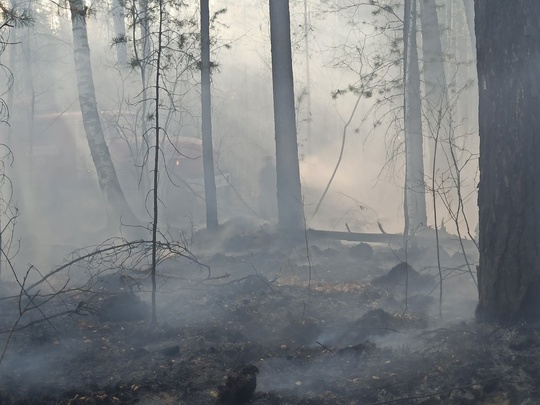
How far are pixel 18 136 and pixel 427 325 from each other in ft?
47.5

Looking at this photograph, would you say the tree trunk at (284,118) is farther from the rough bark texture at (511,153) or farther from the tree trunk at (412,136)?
the rough bark texture at (511,153)

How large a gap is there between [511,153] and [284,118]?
23.1 feet

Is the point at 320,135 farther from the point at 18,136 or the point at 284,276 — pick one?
the point at 284,276

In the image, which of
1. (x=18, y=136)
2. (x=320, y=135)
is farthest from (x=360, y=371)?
(x=320, y=135)

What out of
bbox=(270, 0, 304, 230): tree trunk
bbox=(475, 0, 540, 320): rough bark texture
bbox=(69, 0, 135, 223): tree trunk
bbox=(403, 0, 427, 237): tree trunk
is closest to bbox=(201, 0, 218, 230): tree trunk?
bbox=(270, 0, 304, 230): tree trunk

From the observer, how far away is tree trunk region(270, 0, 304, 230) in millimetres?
11898

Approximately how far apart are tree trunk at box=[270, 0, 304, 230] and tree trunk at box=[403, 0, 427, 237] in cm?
232

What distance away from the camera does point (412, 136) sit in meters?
12.1

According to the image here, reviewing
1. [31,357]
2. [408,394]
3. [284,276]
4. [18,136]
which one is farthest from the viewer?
[18,136]

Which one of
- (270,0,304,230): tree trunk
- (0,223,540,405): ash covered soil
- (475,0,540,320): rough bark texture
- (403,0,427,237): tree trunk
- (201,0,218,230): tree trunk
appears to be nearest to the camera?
(0,223,540,405): ash covered soil

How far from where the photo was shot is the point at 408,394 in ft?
15.0

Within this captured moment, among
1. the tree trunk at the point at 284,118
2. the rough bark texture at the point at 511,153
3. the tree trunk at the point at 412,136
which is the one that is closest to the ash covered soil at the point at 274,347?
the rough bark texture at the point at 511,153

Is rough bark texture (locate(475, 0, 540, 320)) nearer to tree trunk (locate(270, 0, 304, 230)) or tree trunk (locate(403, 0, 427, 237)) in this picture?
tree trunk (locate(403, 0, 427, 237))

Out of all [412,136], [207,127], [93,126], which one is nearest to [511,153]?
[412,136]
